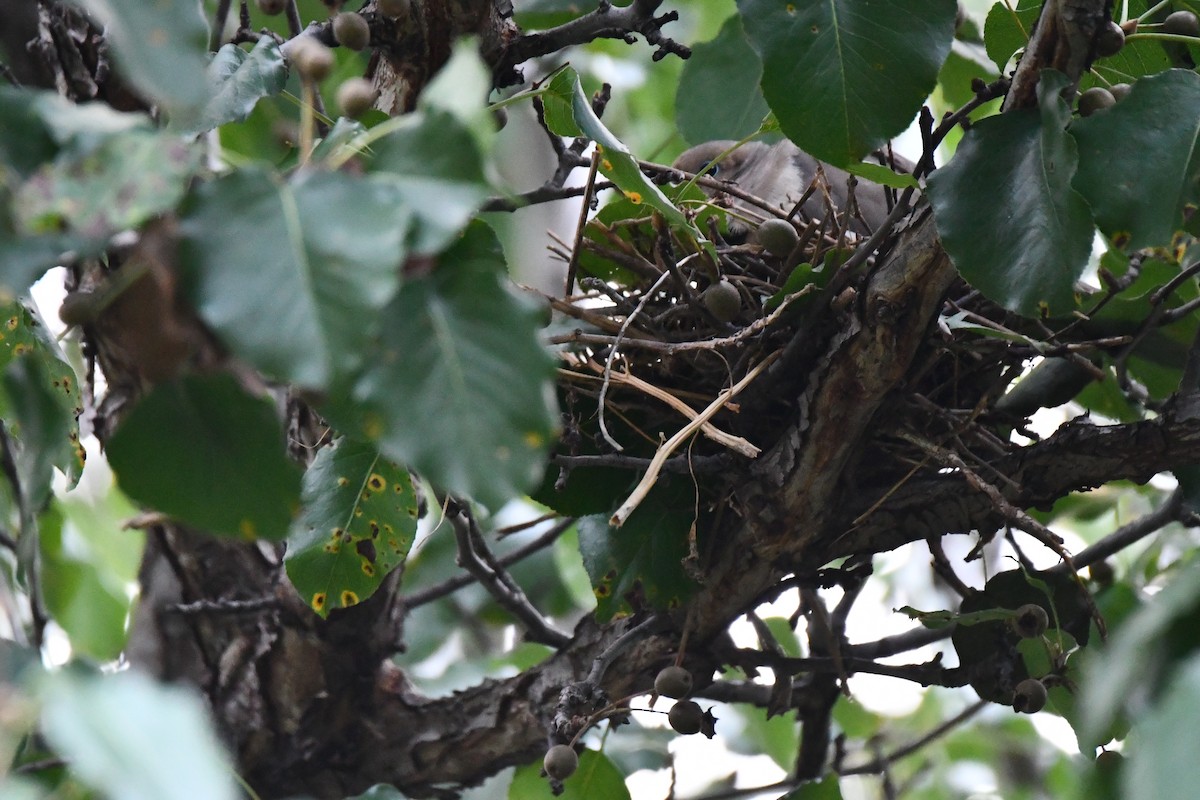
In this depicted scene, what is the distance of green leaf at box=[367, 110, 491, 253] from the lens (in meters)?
0.59

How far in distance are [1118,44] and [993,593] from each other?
675mm

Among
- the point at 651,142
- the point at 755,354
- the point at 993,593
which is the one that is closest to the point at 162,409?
the point at 755,354

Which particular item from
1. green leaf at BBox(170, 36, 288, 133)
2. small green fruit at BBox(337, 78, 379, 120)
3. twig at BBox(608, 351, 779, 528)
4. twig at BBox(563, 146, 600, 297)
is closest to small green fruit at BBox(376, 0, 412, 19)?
green leaf at BBox(170, 36, 288, 133)

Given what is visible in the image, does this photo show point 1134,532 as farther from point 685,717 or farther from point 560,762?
point 560,762

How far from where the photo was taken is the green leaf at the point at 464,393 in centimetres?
61

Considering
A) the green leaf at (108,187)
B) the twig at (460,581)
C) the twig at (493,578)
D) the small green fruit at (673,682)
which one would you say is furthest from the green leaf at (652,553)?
the green leaf at (108,187)

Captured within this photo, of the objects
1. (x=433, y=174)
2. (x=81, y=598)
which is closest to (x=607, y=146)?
(x=433, y=174)

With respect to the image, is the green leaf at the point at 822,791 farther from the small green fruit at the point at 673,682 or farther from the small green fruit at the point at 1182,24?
the small green fruit at the point at 1182,24

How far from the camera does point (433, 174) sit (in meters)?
0.61

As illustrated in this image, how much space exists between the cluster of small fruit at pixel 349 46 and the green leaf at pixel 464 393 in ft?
0.60

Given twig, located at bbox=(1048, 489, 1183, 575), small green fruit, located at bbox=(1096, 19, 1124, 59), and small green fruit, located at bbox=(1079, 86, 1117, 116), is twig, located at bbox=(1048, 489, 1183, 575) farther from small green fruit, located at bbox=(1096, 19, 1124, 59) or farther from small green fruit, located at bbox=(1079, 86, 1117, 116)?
small green fruit, located at bbox=(1096, 19, 1124, 59)

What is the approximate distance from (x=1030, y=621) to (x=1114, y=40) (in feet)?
1.96

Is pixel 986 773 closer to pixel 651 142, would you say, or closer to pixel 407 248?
pixel 651 142

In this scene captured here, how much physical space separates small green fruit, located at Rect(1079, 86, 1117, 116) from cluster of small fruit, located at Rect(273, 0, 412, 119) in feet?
2.08
